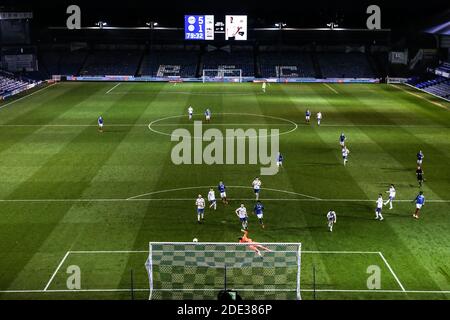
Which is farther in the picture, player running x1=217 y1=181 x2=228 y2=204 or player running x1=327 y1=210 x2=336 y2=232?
player running x1=217 y1=181 x2=228 y2=204

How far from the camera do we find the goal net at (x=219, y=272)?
61.5 feet

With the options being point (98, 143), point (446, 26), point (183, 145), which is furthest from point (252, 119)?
point (446, 26)

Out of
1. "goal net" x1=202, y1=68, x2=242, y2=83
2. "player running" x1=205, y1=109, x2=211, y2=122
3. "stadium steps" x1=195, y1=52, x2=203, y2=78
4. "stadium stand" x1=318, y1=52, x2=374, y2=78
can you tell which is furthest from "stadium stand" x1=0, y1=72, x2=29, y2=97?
"stadium stand" x1=318, y1=52, x2=374, y2=78

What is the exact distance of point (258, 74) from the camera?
87875mm

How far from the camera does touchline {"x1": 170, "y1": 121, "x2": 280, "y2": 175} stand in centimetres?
3669

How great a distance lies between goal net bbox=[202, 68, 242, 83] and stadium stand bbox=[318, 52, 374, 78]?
14.2 meters

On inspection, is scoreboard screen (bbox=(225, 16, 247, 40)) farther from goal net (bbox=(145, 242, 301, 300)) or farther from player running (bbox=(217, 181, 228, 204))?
goal net (bbox=(145, 242, 301, 300))

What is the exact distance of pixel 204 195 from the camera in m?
29.6

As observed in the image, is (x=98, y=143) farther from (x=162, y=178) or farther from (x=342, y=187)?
(x=342, y=187)

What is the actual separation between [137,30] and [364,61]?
39.2 metres

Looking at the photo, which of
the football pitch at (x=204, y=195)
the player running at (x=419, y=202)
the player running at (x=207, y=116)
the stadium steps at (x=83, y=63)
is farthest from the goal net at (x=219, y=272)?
the stadium steps at (x=83, y=63)

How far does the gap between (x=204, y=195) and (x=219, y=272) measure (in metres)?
9.79

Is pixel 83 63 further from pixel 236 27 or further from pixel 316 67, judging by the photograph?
pixel 316 67

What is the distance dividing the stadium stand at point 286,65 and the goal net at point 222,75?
455cm
